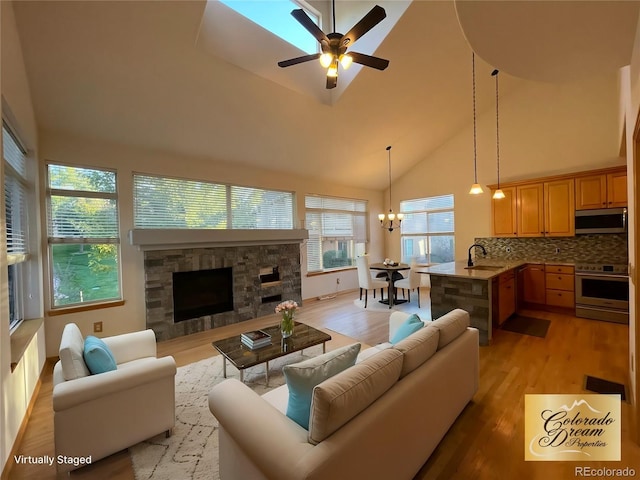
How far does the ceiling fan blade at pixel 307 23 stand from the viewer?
210 centimetres

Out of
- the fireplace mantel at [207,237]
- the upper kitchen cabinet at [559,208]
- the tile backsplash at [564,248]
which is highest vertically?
the upper kitchen cabinet at [559,208]

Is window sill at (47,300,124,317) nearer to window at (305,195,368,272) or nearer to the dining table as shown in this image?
window at (305,195,368,272)

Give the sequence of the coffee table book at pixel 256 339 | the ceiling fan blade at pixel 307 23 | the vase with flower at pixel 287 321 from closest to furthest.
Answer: the ceiling fan blade at pixel 307 23 < the coffee table book at pixel 256 339 < the vase with flower at pixel 287 321

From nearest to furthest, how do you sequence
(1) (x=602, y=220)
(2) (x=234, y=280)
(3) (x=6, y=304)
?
(3) (x=6, y=304)
(1) (x=602, y=220)
(2) (x=234, y=280)

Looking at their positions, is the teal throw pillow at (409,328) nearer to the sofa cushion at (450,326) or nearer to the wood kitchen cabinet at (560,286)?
the sofa cushion at (450,326)

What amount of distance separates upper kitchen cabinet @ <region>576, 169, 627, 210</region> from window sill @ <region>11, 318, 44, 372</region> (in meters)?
7.53

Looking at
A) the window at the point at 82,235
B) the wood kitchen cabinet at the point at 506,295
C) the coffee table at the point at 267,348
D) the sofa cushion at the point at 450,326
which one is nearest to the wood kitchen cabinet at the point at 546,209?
the wood kitchen cabinet at the point at 506,295

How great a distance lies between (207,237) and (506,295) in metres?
4.73

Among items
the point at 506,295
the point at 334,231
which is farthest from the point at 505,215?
the point at 334,231

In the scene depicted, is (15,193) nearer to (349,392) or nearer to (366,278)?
(349,392)

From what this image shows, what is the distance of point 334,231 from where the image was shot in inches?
271

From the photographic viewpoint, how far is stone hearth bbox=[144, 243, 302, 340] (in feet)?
13.1

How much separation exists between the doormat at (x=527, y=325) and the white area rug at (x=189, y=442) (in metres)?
3.51

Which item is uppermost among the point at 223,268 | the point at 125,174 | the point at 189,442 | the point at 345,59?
the point at 345,59
